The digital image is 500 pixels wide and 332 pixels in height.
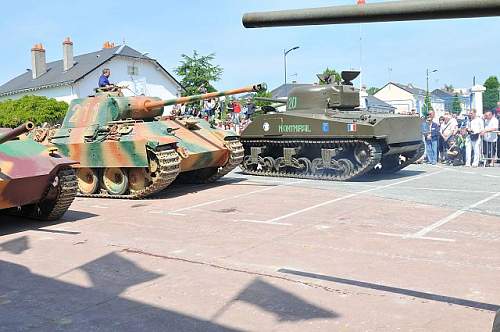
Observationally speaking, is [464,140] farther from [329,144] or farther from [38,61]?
[38,61]

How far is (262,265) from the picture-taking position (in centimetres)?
626

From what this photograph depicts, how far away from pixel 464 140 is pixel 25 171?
1274 centimetres

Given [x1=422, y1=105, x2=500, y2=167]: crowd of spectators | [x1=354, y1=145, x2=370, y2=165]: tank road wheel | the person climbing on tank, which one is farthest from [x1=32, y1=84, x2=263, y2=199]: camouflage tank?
[x1=422, y1=105, x2=500, y2=167]: crowd of spectators

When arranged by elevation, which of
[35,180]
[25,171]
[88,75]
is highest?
[88,75]

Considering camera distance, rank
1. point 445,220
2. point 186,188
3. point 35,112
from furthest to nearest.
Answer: point 35,112
point 186,188
point 445,220

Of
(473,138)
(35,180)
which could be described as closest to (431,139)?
(473,138)

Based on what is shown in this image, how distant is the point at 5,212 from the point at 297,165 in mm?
6808

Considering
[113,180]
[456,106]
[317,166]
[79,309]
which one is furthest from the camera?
[456,106]

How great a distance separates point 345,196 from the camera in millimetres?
10938

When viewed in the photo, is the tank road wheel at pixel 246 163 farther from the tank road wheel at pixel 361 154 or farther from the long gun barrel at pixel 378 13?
the long gun barrel at pixel 378 13

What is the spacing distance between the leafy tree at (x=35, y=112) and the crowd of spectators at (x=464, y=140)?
25209mm

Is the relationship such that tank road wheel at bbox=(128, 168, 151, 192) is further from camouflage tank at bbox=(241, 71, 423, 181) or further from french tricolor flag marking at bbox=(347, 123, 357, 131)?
french tricolor flag marking at bbox=(347, 123, 357, 131)

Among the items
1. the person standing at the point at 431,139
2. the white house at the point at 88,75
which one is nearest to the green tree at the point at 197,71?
the white house at the point at 88,75

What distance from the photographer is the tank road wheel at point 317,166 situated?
1377 centimetres
